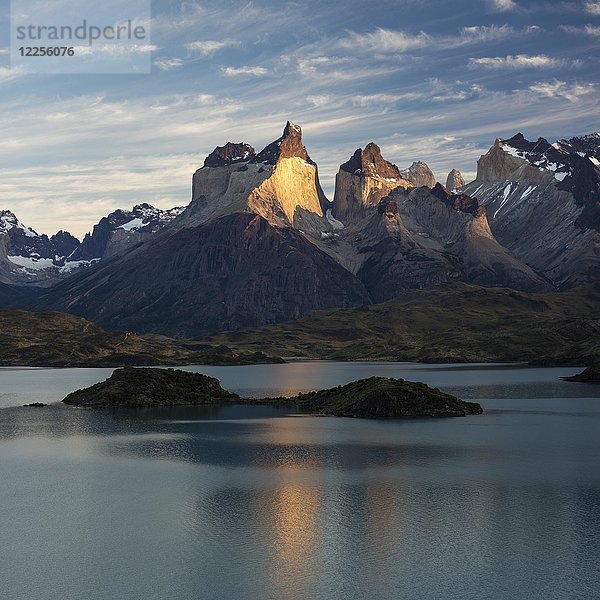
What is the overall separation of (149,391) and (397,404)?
196 ft

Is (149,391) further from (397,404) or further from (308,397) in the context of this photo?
(397,404)

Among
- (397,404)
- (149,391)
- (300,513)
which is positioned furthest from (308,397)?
(300,513)

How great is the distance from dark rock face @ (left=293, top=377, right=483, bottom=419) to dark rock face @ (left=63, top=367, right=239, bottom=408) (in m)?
34.6

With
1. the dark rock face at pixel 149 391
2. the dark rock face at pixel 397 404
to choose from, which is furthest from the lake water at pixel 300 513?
the dark rock face at pixel 149 391

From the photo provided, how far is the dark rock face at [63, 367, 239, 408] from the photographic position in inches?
7141

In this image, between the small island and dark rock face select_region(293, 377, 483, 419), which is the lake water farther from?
the small island

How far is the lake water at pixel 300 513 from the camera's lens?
5838 cm

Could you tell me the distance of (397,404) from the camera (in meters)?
160

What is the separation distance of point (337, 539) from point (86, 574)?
20950 millimetres

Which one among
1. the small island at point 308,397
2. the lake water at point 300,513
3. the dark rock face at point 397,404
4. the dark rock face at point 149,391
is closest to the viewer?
the lake water at point 300,513

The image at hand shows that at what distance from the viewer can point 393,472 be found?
3907 inches

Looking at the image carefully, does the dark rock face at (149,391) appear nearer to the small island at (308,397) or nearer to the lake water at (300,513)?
the small island at (308,397)

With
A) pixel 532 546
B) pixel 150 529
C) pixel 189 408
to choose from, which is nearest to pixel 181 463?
pixel 150 529

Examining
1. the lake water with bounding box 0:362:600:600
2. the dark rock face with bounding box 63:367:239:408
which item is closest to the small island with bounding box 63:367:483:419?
the dark rock face with bounding box 63:367:239:408
